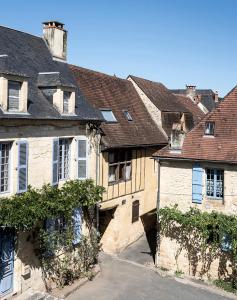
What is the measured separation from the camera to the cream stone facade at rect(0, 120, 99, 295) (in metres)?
11.7

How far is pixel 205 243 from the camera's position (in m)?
15.5

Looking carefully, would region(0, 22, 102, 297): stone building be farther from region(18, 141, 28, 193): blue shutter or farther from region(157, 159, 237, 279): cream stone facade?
region(157, 159, 237, 279): cream stone facade

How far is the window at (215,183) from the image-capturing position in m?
15.5

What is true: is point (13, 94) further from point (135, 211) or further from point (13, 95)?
point (135, 211)

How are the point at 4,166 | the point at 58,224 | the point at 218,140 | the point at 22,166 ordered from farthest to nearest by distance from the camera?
the point at 218,140
the point at 58,224
the point at 22,166
the point at 4,166

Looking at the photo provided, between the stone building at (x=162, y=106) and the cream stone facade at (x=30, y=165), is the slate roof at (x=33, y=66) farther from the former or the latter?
the stone building at (x=162, y=106)

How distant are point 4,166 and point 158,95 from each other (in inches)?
607

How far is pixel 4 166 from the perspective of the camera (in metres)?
11.6

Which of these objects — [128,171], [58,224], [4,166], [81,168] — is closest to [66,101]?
[81,168]

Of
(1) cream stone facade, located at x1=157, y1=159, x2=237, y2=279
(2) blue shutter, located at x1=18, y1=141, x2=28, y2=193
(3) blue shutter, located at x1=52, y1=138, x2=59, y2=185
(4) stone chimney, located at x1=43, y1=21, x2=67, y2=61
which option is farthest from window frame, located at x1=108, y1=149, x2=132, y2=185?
(2) blue shutter, located at x1=18, y1=141, x2=28, y2=193

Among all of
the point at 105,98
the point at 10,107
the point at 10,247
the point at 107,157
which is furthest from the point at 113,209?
the point at 10,107

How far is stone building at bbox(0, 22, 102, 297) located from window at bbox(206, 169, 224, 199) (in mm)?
4503

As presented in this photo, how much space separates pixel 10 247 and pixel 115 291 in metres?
4.31

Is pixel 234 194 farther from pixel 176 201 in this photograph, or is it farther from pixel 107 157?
pixel 107 157
